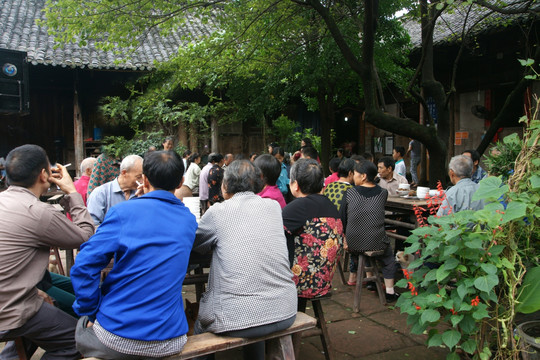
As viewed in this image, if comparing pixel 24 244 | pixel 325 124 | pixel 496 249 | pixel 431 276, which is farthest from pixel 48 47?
pixel 496 249

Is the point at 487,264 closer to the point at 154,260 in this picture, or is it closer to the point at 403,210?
the point at 154,260

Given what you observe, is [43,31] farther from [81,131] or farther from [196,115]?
[196,115]

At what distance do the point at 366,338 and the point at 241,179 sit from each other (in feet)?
6.92

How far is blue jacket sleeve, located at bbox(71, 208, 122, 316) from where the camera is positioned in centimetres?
206

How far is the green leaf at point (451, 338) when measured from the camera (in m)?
2.35

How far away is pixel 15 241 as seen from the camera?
2387mm

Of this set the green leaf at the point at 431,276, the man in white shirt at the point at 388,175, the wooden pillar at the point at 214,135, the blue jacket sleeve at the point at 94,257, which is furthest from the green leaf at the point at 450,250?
the wooden pillar at the point at 214,135

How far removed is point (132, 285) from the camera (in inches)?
81.2

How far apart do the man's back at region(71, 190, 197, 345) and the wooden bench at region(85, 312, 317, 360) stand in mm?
161

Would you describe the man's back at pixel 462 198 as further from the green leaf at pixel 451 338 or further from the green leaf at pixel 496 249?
the green leaf at pixel 451 338

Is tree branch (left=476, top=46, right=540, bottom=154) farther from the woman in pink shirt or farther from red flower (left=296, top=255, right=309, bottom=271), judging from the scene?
red flower (left=296, top=255, right=309, bottom=271)

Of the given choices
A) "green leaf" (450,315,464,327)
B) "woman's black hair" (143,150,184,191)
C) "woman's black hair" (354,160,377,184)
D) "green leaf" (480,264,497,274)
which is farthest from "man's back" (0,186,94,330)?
"woman's black hair" (354,160,377,184)

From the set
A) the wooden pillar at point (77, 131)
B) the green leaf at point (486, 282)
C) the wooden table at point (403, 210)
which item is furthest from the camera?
the wooden pillar at point (77, 131)

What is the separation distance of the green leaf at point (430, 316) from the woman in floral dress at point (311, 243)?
0.88 m
